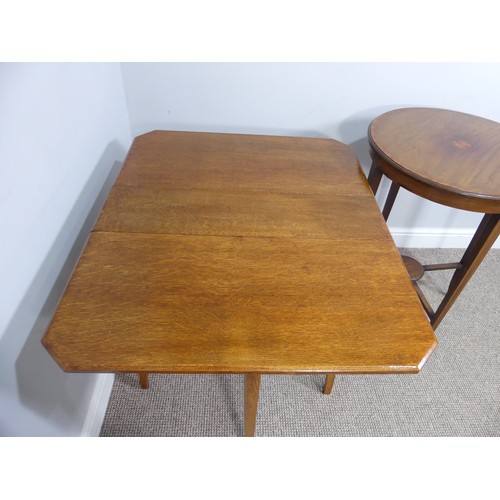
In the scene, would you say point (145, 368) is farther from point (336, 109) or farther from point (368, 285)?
point (336, 109)

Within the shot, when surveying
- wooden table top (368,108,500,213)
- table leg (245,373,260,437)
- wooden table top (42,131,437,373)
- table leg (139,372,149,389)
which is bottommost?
table leg (139,372,149,389)

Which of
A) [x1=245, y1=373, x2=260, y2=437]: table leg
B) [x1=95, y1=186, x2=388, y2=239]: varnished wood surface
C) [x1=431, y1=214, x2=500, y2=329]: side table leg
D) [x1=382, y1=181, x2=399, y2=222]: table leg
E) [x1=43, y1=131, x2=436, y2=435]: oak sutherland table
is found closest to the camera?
[x1=43, y1=131, x2=436, y2=435]: oak sutherland table

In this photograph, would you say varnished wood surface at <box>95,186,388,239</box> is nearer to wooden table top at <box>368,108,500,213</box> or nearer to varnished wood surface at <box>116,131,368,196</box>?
varnished wood surface at <box>116,131,368,196</box>

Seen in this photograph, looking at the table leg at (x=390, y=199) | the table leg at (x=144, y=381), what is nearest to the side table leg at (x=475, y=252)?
the table leg at (x=390, y=199)

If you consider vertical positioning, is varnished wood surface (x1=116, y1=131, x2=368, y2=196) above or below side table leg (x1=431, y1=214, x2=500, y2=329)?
above

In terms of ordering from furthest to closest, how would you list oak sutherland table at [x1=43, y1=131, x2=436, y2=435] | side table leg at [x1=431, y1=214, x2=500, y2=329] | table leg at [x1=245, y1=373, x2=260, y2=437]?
1. side table leg at [x1=431, y1=214, x2=500, y2=329]
2. table leg at [x1=245, y1=373, x2=260, y2=437]
3. oak sutherland table at [x1=43, y1=131, x2=436, y2=435]

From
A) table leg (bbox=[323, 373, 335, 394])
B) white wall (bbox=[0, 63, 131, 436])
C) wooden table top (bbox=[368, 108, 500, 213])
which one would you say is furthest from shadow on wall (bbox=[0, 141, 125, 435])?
wooden table top (bbox=[368, 108, 500, 213])

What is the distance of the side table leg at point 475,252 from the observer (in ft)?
3.82

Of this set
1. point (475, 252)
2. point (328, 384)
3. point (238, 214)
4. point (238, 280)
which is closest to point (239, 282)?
point (238, 280)

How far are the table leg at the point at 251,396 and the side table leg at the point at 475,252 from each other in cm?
90

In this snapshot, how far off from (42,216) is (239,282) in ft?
1.52

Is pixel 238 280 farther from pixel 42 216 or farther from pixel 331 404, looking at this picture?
pixel 331 404

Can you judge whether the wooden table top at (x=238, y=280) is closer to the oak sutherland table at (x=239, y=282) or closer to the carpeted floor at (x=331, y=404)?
the oak sutherland table at (x=239, y=282)

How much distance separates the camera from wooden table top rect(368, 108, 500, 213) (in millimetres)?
1045
